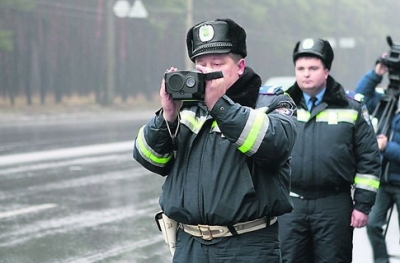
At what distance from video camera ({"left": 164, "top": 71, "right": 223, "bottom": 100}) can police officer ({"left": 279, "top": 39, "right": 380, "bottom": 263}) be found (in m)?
1.68

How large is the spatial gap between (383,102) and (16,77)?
2488 cm

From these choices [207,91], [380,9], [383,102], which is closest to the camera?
[207,91]

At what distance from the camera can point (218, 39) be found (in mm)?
3133

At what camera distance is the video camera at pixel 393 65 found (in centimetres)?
554

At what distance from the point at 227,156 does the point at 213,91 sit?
30 cm

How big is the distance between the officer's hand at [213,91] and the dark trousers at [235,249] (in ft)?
1.92

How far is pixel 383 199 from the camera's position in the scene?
5602 mm

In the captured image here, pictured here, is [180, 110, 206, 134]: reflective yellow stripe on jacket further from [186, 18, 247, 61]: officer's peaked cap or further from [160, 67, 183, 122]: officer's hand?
[186, 18, 247, 61]: officer's peaked cap

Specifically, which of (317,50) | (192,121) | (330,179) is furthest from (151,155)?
(317,50)

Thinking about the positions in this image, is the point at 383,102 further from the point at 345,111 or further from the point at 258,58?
the point at 258,58

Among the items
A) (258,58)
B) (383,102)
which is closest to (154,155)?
(383,102)

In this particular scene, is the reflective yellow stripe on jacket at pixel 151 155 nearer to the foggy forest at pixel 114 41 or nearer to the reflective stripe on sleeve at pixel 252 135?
the reflective stripe on sleeve at pixel 252 135

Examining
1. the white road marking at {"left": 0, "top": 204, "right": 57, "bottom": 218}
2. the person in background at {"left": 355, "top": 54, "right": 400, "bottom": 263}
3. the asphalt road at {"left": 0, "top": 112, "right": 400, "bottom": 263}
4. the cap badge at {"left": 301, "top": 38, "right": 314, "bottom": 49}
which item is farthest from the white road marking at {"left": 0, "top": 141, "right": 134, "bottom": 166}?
the cap badge at {"left": 301, "top": 38, "right": 314, "bottom": 49}

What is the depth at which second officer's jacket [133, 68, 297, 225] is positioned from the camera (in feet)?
9.83
